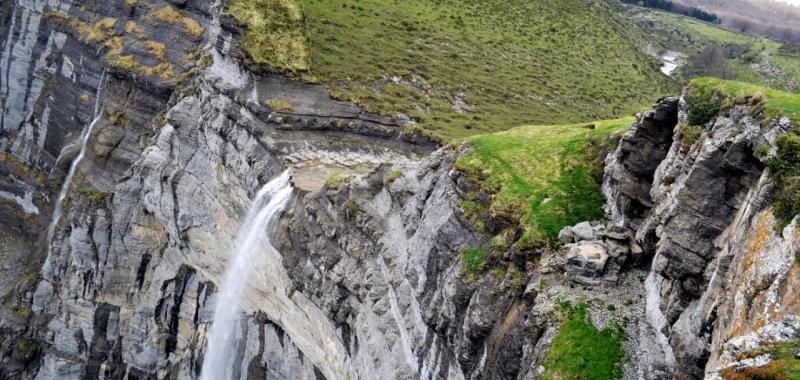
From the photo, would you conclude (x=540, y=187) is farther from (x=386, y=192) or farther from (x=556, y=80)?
(x=556, y=80)

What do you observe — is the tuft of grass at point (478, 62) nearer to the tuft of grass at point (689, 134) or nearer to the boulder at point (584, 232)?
the boulder at point (584, 232)

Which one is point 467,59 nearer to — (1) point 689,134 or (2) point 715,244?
(1) point 689,134

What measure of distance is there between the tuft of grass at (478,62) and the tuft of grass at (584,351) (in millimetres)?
27564

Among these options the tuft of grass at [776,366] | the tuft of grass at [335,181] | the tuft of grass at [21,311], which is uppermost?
the tuft of grass at [776,366]

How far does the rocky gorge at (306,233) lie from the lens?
14.8m

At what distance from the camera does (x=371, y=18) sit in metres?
59.5

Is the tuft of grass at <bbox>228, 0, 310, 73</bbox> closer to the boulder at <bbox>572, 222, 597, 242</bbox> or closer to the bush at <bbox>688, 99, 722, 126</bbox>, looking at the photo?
the boulder at <bbox>572, 222, 597, 242</bbox>

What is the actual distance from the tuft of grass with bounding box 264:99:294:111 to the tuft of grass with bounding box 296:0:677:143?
4.73m

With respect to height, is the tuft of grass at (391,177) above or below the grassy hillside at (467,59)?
below

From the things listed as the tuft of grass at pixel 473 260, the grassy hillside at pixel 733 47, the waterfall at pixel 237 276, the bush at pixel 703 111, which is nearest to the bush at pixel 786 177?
the bush at pixel 703 111

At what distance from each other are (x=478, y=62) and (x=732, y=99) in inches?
1677

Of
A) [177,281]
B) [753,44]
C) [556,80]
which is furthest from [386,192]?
[753,44]

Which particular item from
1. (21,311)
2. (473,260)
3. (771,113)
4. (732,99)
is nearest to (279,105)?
(473,260)

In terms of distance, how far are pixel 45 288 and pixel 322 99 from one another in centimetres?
2980
